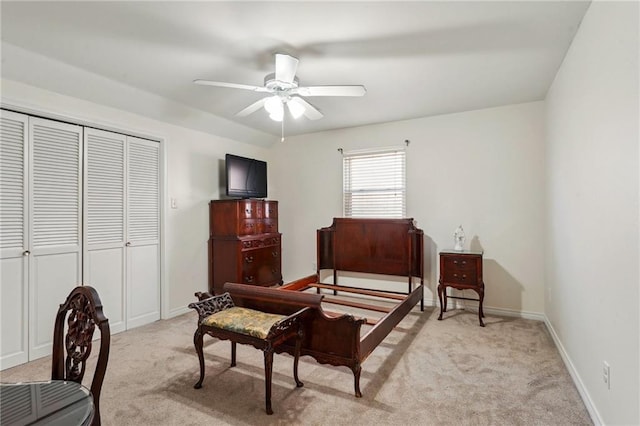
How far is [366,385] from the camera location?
2365 mm

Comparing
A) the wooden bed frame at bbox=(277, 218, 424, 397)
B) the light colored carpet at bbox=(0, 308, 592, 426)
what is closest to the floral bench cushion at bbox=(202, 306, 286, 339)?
the light colored carpet at bbox=(0, 308, 592, 426)

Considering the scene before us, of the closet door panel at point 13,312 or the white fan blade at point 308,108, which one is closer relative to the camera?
the closet door panel at point 13,312

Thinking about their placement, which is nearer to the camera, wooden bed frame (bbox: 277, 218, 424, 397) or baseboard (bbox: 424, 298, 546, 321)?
wooden bed frame (bbox: 277, 218, 424, 397)

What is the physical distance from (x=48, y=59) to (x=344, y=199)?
3637 mm

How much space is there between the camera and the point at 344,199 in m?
4.97

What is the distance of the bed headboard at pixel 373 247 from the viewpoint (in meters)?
4.21

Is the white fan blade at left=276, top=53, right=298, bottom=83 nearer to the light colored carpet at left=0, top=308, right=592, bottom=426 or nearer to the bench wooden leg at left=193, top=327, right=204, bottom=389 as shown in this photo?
the bench wooden leg at left=193, top=327, right=204, bottom=389

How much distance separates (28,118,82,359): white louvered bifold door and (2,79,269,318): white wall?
473 millimetres

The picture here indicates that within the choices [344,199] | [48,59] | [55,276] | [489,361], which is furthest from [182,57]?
[489,361]

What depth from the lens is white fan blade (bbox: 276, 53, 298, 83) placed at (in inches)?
93.7

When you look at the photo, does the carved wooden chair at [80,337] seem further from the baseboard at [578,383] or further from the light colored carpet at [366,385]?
the baseboard at [578,383]

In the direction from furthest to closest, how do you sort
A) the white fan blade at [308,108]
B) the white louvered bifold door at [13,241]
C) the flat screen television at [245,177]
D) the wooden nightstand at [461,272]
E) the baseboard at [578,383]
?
the flat screen television at [245,177] → the wooden nightstand at [461,272] → the white fan blade at [308,108] → the white louvered bifold door at [13,241] → the baseboard at [578,383]

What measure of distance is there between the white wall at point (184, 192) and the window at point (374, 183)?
1906 mm

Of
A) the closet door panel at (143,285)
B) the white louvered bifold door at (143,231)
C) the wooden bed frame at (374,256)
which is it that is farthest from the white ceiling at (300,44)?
the wooden bed frame at (374,256)
